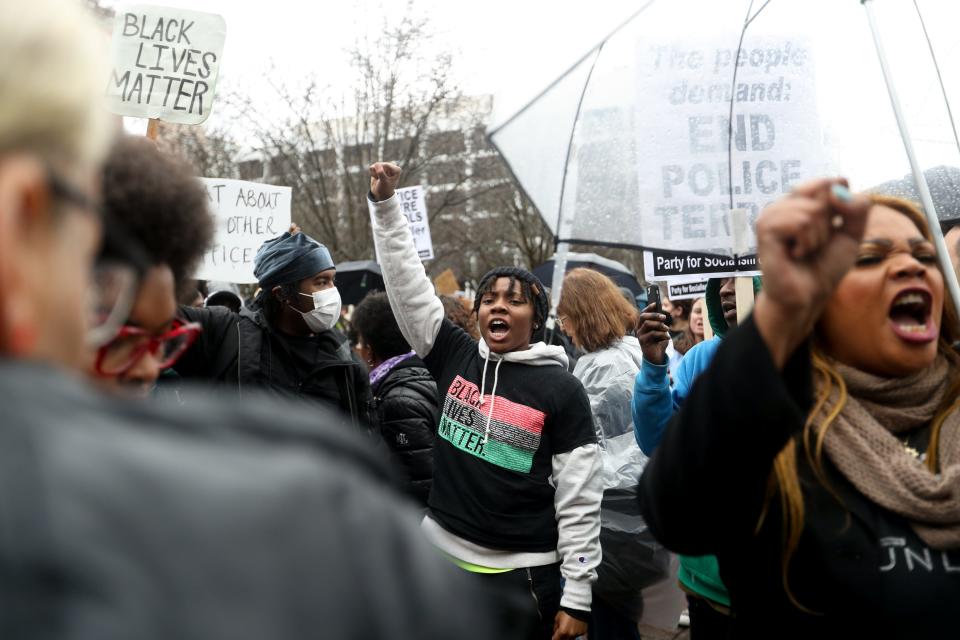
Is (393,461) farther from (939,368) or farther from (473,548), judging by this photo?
(939,368)

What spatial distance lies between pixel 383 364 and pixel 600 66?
304cm

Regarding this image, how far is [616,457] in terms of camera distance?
14.7ft

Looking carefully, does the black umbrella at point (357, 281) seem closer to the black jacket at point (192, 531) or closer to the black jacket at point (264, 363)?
the black jacket at point (264, 363)

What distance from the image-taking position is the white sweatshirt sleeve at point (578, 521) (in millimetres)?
3576

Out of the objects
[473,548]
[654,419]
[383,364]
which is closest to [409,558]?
[654,419]

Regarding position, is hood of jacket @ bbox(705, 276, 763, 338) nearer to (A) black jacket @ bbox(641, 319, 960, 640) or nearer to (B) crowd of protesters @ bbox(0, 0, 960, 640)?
(B) crowd of protesters @ bbox(0, 0, 960, 640)

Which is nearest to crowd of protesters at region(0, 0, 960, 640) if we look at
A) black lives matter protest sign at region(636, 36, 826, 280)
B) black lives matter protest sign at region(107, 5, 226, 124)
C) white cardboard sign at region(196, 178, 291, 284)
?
black lives matter protest sign at region(636, 36, 826, 280)

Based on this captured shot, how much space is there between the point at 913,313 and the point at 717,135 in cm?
70

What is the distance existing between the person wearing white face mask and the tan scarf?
8.09 ft

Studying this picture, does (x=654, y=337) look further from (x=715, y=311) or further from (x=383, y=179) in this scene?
(x=383, y=179)

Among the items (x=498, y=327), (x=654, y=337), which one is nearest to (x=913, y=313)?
(x=654, y=337)

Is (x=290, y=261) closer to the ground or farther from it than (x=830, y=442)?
farther from it

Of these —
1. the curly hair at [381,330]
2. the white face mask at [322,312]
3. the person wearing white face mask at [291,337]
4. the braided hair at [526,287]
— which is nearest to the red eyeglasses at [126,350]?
the person wearing white face mask at [291,337]

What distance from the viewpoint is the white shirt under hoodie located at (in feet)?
11.8
